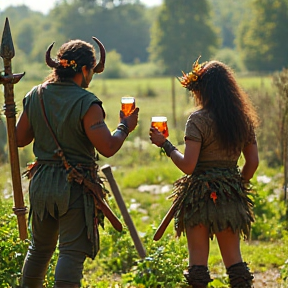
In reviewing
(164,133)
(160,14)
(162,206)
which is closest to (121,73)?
(160,14)

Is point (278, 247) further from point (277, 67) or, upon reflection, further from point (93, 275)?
point (277, 67)

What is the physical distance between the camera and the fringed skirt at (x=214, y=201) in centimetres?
456

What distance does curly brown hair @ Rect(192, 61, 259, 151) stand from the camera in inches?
178

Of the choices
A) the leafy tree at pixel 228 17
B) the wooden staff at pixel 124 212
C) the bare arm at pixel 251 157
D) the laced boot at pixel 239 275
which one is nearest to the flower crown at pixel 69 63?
the bare arm at pixel 251 157

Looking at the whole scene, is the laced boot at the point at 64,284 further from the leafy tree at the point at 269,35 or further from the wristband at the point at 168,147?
the leafy tree at the point at 269,35

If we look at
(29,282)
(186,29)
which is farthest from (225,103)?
(186,29)

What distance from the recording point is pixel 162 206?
31.5 feet

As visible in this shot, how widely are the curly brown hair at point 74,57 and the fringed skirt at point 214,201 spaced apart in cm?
105

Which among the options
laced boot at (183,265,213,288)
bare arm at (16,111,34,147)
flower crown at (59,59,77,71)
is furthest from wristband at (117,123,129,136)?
laced boot at (183,265,213,288)

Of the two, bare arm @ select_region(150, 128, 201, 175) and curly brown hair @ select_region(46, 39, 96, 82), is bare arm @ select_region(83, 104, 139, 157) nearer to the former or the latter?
curly brown hair @ select_region(46, 39, 96, 82)

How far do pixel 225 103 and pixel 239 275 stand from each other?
116 centimetres

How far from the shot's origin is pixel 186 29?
30500mm

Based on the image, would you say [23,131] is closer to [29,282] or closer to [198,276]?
[29,282]

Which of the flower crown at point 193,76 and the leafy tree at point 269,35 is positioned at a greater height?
the leafy tree at point 269,35
